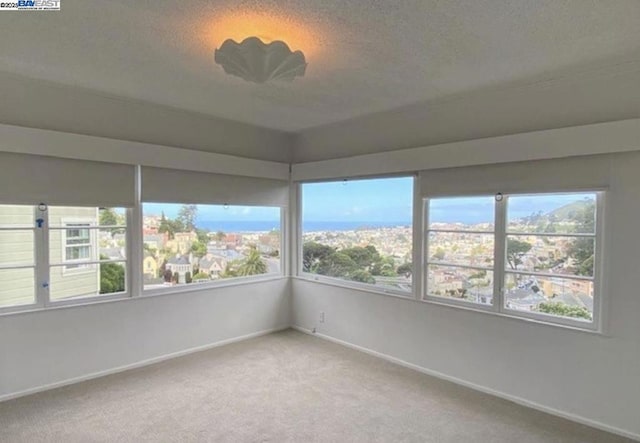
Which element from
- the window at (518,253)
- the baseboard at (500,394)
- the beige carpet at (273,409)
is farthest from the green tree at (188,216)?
the window at (518,253)

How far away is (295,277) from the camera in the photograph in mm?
5008

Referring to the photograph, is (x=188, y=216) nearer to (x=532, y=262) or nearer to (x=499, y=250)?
(x=499, y=250)

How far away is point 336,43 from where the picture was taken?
2.33m

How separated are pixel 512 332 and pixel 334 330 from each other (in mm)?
1998

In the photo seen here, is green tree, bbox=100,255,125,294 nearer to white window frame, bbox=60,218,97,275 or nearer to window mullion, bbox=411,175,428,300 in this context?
white window frame, bbox=60,218,97,275

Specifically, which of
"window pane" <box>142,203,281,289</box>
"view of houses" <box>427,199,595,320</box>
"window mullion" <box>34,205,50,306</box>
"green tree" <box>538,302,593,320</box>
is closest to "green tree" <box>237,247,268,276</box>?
"window pane" <box>142,203,281,289</box>

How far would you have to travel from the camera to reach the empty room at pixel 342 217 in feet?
7.42

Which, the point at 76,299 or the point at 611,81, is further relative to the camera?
the point at 76,299

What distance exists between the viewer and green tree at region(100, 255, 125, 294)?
11.5 ft

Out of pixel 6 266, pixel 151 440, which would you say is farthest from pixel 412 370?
pixel 6 266

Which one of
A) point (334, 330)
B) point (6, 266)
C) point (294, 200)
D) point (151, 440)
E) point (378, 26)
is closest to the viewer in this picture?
point (378, 26)

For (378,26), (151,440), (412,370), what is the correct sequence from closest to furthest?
1. (378,26)
2. (151,440)
3. (412,370)

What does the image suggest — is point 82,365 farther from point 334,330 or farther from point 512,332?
point 512,332

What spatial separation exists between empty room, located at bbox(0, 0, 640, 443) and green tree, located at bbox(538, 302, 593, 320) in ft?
0.05
